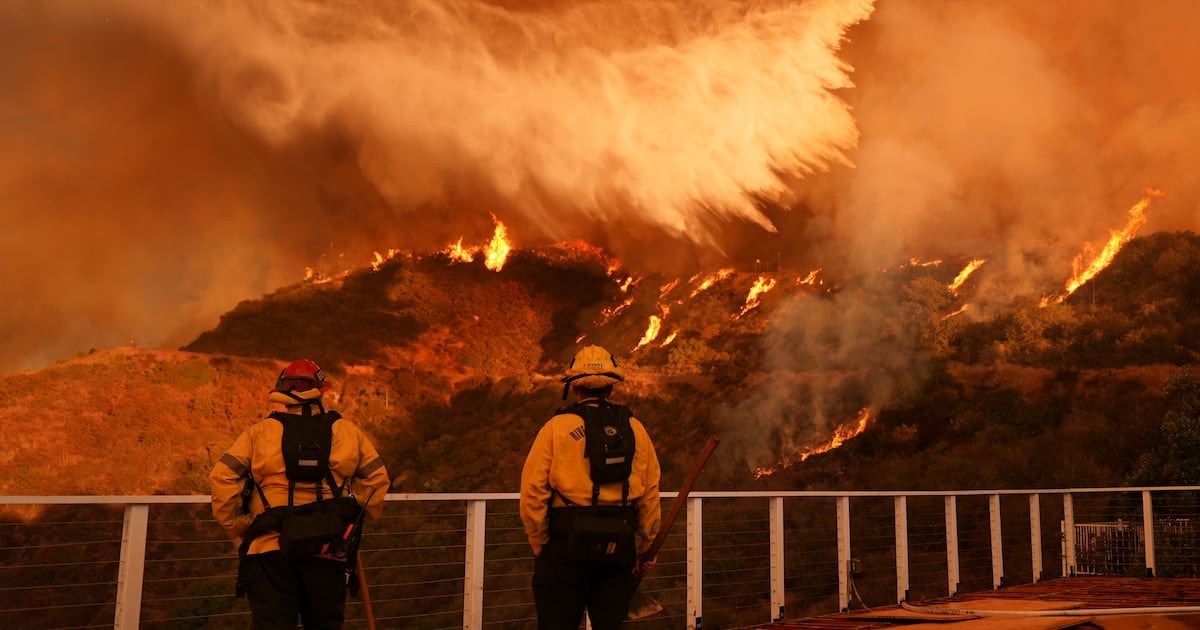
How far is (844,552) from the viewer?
27.8 feet

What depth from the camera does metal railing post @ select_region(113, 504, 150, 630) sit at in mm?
4621

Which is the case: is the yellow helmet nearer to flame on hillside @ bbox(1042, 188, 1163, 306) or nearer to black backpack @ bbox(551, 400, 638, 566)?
black backpack @ bbox(551, 400, 638, 566)

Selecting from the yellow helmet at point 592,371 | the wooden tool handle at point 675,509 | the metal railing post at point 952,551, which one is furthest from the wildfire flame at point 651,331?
the yellow helmet at point 592,371

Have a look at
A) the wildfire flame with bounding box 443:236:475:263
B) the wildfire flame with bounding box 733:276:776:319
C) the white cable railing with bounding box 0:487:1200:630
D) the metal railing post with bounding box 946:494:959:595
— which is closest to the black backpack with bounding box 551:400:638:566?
the metal railing post with bounding box 946:494:959:595

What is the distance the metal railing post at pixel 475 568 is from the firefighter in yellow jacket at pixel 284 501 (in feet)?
4.92

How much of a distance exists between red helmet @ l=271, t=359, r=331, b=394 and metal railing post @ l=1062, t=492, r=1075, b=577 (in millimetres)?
9457

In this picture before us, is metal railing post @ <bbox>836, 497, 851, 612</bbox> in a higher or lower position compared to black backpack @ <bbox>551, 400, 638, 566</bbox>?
lower

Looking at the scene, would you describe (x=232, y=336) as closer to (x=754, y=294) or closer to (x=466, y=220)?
(x=466, y=220)

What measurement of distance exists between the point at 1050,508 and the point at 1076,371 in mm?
18274

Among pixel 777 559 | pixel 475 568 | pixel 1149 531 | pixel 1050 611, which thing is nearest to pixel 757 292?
pixel 1149 531

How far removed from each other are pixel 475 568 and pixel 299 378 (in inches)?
82.9

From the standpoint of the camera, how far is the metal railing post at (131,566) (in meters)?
4.62

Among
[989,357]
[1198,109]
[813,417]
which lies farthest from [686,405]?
[1198,109]

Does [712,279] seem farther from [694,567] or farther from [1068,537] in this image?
[694,567]
